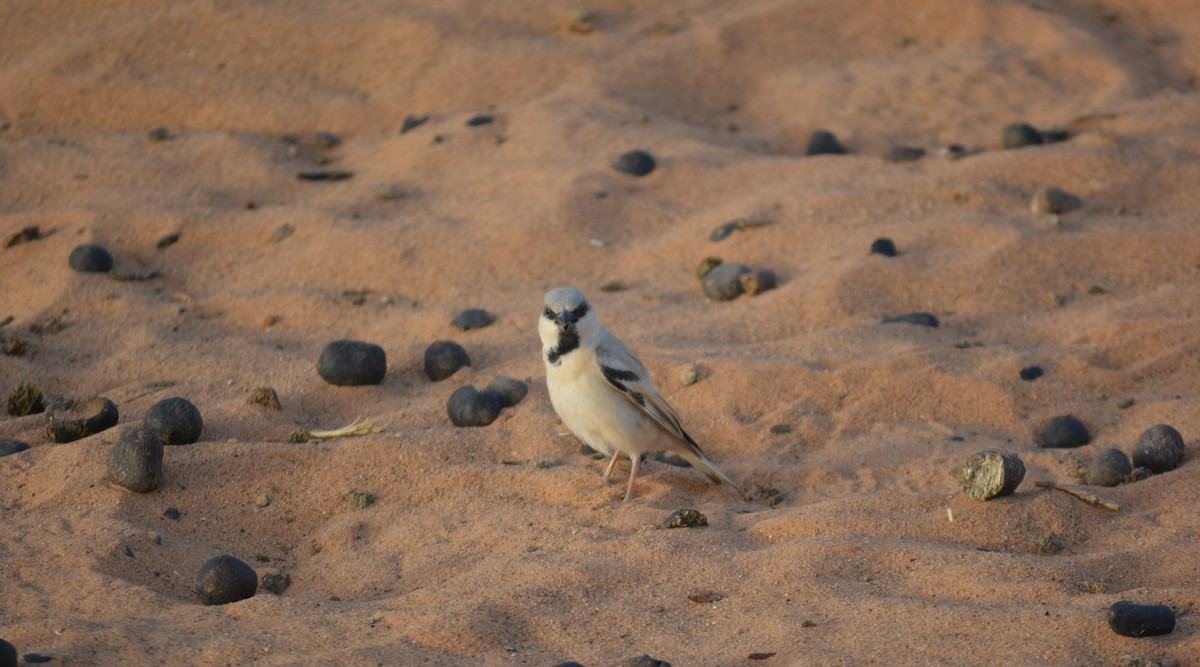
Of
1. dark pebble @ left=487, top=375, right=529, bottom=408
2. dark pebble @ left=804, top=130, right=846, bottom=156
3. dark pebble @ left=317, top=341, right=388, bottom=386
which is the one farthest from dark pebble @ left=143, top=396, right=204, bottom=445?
dark pebble @ left=804, top=130, right=846, bottom=156

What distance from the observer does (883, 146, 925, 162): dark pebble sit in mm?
8328

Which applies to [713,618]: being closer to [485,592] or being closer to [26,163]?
[485,592]

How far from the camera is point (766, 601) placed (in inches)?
162

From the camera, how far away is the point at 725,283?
6965 millimetres

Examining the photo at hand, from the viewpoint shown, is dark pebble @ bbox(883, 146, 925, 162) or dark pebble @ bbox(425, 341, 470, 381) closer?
dark pebble @ bbox(425, 341, 470, 381)

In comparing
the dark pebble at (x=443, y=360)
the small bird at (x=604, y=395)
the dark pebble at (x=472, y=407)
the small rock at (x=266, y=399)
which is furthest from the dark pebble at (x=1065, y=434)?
the small rock at (x=266, y=399)

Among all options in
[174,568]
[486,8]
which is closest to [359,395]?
[174,568]

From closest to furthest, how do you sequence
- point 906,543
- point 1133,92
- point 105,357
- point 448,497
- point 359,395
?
1. point 906,543
2. point 448,497
3. point 359,395
4. point 105,357
5. point 1133,92

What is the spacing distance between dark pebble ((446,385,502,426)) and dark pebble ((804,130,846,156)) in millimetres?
3772

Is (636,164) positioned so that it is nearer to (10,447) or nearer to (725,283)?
(725,283)

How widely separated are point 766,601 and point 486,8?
7.31m

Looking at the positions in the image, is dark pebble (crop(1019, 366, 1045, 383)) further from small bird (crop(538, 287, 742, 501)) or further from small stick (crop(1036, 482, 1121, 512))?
small bird (crop(538, 287, 742, 501))

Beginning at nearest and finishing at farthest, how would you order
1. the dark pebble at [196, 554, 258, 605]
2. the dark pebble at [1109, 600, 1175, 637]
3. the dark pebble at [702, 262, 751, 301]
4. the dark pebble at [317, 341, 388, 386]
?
the dark pebble at [1109, 600, 1175, 637], the dark pebble at [196, 554, 258, 605], the dark pebble at [317, 341, 388, 386], the dark pebble at [702, 262, 751, 301]

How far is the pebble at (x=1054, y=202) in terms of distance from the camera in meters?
7.52
